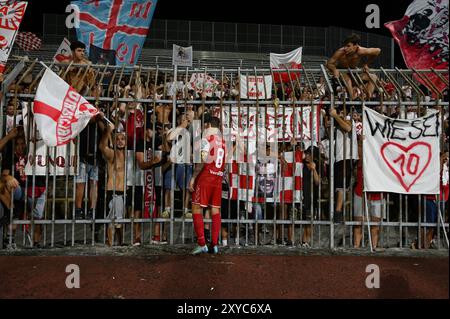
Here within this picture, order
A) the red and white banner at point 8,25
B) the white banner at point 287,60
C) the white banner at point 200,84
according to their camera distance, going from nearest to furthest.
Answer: the red and white banner at point 8,25 < the white banner at point 200,84 < the white banner at point 287,60

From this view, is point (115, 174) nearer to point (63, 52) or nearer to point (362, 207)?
point (362, 207)

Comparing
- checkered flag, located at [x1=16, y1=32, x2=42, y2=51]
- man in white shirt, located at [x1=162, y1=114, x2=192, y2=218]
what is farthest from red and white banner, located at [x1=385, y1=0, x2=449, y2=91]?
checkered flag, located at [x1=16, y1=32, x2=42, y2=51]

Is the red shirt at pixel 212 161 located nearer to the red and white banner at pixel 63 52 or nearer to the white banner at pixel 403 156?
the white banner at pixel 403 156

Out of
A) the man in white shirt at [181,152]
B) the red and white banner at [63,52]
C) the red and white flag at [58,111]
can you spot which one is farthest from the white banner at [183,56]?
the red and white flag at [58,111]

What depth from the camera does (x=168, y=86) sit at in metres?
9.38

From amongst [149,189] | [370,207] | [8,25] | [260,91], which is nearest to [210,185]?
[149,189]

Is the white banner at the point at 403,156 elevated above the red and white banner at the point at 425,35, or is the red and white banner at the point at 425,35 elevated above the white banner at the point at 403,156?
the red and white banner at the point at 425,35

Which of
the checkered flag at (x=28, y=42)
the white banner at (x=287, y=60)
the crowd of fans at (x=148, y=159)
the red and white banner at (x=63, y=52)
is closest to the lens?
the crowd of fans at (x=148, y=159)

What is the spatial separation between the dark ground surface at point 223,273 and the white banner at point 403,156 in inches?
46.8

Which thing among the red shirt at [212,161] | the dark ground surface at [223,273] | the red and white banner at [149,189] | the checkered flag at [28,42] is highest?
the checkered flag at [28,42]

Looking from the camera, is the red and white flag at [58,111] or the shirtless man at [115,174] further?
the shirtless man at [115,174]

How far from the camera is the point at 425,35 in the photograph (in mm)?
9047

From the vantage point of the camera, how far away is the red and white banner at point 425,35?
8945 millimetres

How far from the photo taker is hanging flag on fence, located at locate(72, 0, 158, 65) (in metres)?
10.5
